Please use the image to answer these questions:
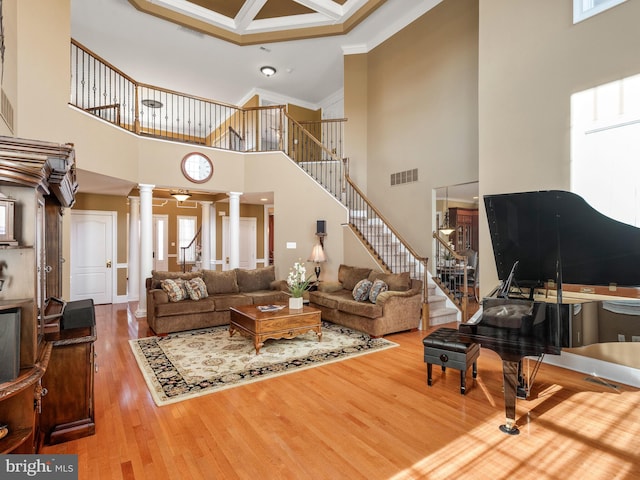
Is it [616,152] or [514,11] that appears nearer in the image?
[616,152]

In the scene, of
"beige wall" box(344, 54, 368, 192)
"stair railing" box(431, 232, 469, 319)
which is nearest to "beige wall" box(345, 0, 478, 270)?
"beige wall" box(344, 54, 368, 192)

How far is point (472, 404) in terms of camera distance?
294cm

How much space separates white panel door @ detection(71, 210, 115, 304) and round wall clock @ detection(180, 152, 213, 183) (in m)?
2.52

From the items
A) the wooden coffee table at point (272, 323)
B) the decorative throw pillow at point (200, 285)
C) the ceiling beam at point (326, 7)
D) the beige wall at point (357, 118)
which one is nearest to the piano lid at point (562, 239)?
the wooden coffee table at point (272, 323)

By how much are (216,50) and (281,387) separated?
8034mm

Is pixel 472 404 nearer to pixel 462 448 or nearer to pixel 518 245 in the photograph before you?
pixel 462 448

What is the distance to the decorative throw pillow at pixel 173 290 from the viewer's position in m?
5.23

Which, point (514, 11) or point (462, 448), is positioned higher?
point (514, 11)

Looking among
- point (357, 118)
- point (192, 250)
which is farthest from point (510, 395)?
point (192, 250)

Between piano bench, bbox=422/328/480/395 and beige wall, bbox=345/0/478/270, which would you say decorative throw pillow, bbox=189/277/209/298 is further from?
beige wall, bbox=345/0/478/270

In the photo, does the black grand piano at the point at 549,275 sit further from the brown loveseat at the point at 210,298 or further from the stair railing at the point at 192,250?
the stair railing at the point at 192,250

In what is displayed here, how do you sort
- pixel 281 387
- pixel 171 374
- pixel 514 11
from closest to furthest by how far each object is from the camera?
pixel 281 387, pixel 171 374, pixel 514 11

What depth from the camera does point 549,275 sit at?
2.97 metres

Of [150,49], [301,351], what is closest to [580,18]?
[301,351]
